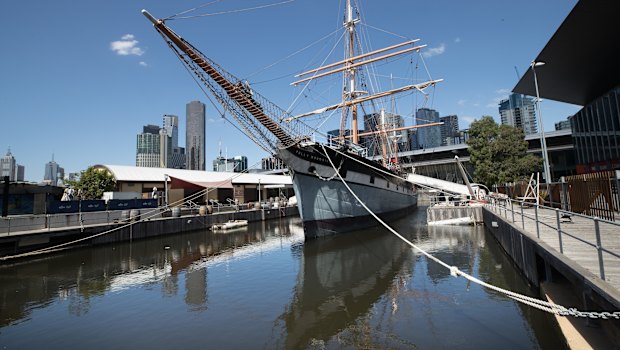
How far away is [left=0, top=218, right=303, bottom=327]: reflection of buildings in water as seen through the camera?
370 inches

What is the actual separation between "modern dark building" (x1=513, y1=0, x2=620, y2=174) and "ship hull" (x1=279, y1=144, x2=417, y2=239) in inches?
503

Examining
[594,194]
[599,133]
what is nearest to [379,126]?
[599,133]

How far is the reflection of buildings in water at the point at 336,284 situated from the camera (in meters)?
6.96

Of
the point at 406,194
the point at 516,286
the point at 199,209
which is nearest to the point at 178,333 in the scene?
the point at 516,286

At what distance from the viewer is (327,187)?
717 inches

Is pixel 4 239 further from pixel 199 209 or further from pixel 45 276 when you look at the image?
pixel 199 209

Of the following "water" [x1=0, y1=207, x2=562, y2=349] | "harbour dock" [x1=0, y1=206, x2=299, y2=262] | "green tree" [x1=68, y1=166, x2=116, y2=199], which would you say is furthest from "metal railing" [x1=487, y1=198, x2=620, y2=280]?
"green tree" [x1=68, y1=166, x2=116, y2=199]

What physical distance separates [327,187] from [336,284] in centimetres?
852

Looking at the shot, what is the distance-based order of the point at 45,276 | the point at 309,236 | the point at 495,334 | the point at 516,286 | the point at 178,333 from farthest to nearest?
the point at 309,236
the point at 45,276
the point at 516,286
the point at 178,333
the point at 495,334

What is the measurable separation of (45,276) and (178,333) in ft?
31.5

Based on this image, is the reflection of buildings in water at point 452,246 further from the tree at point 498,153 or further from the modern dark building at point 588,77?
the tree at point 498,153

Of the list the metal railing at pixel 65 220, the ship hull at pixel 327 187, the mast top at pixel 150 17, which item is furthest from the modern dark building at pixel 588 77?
the metal railing at pixel 65 220

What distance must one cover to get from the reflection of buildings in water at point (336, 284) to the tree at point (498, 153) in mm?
21126

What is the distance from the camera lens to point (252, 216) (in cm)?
3281
